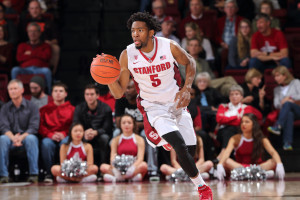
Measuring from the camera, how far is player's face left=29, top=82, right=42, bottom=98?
8.82 metres

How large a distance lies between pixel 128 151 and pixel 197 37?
9.44 ft

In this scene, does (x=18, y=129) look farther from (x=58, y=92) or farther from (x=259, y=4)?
(x=259, y=4)

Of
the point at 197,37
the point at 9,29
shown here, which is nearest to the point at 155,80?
the point at 197,37

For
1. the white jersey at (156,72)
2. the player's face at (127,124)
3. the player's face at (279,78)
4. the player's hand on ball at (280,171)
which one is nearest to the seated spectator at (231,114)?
the player's face at (279,78)

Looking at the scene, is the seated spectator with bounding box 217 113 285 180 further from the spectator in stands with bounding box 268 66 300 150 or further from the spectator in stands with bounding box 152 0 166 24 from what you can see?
the spectator in stands with bounding box 152 0 166 24

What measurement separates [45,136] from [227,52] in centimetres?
373

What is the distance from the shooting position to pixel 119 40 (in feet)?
35.4

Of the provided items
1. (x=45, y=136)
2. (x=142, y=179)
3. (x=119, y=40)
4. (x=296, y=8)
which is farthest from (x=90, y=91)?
(x=296, y=8)

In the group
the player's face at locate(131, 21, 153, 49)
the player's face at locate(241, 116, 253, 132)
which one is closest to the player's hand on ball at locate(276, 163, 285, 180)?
the player's face at locate(241, 116, 253, 132)

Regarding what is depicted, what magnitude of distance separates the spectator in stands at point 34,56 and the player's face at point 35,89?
560 mm

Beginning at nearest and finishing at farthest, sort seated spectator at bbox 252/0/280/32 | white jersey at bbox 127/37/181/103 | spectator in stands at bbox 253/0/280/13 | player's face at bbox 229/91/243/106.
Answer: white jersey at bbox 127/37/181/103 → player's face at bbox 229/91/243/106 → seated spectator at bbox 252/0/280/32 → spectator in stands at bbox 253/0/280/13

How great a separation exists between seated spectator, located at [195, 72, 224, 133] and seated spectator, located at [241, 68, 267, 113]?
1.46 feet

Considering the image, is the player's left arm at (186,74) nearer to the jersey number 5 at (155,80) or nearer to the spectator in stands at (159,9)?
the jersey number 5 at (155,80)

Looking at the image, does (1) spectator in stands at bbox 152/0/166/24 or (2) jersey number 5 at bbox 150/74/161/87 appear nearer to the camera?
(2) jersey number 5 at bbox 150/74/161/87
